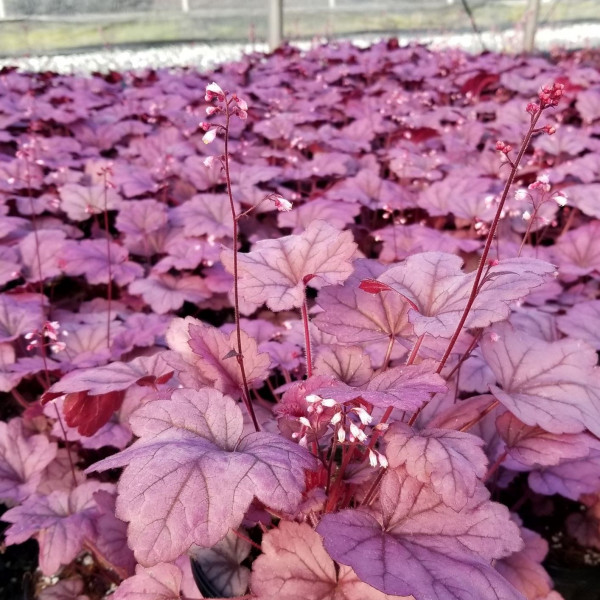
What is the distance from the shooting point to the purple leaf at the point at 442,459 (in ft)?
2.82

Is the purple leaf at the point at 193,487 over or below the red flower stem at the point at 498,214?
below

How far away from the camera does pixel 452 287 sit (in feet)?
3.68

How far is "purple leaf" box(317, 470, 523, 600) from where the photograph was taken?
821 mm

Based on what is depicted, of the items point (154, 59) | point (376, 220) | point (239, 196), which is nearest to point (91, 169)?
point (239, 196)

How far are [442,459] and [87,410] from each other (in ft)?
2.55

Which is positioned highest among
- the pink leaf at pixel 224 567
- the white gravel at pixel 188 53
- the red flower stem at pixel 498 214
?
the white gravel at pixel 188 53

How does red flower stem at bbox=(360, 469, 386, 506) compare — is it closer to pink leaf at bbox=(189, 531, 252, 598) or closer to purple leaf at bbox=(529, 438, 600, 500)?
pink leaf at bbox=(189, 531, 252, 598)

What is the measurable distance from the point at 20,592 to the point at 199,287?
121 cm

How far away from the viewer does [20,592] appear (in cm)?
168

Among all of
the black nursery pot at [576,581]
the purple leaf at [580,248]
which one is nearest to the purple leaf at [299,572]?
the black nursery pot at [576,581]

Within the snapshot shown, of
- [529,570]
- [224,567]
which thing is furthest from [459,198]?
[224,567]

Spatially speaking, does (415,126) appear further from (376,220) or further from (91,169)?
(91,169)

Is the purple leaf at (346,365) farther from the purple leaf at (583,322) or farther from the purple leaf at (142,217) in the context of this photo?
the purple leaf at (142,217)

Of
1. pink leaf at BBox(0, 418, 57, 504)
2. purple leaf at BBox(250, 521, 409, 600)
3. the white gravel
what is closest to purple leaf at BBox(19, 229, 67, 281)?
pink leaf at BBox(0, 418, 57, 504)
